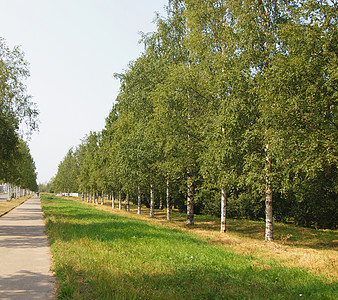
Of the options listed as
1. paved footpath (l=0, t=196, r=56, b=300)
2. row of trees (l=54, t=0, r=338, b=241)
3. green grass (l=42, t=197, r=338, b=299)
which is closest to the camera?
paved footpath (l=0, t=196, r=56, b=300)

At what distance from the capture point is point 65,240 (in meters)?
12.8

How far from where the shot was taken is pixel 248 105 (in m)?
16.0

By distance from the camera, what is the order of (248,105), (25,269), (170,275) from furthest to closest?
(248,105)
(25,269)
(170,275)

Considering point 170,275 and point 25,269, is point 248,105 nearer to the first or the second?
point 170,275

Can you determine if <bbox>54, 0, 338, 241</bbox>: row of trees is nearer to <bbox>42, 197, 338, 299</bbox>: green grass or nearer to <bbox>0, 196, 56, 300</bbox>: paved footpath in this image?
<bbox>42, 197, 338, 299</bbox>: green grass

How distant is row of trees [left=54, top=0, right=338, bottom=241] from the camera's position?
1328cm

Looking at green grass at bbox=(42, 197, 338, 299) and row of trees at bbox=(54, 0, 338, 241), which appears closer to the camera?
green grass at bbox=(42, 197, 338, 299)

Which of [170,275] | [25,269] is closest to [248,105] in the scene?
[170,275]

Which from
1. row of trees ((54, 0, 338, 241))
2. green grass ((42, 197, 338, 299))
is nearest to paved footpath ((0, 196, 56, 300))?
green grass ((42, 197, 338, 299))

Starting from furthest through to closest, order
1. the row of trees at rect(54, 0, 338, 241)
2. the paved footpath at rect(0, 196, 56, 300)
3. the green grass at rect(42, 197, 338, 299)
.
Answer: the row of trees at rect(54, 0, 338, 241), the green grass at rect(42, 197, 338, 299), the paved footpath at rect(0, 196, 56, 300)

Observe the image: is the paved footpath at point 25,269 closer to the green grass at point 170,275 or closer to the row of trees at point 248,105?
the green grass at point 170,275

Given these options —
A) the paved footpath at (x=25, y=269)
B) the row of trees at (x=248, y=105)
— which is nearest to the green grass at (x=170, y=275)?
the paved footpath at (x=25, y=269)

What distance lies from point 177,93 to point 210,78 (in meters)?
2.48

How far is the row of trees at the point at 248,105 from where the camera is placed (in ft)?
43.6
